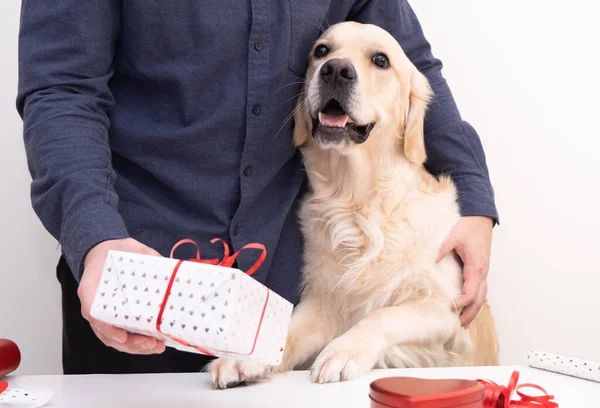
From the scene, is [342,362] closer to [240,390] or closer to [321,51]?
[240,390]

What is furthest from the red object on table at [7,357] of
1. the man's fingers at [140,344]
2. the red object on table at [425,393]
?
the red object on table at [425,393]

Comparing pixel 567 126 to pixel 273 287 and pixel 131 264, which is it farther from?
pixel 131 264

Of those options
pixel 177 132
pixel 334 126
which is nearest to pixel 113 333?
pixel 177 132

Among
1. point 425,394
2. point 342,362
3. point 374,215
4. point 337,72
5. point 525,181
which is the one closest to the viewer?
point 425,394

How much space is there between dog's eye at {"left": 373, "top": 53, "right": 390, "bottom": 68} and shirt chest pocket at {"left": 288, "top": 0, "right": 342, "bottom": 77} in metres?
0.15

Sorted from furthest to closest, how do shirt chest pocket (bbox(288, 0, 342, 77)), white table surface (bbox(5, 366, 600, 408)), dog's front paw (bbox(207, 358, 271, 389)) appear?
shirt chest pocket (bbox(288, 0, 342, 77)) < dog's front paw (bbox(207, 358, 271, 389)) < white table surface (bbox(5, 366, 600, 408))

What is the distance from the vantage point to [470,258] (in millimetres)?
1537

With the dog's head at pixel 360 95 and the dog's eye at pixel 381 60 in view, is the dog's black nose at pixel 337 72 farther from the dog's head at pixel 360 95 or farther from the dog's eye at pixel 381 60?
the dog's eye at pixel 381 60

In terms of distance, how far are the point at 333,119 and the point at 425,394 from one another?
916mm

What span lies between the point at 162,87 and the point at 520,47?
1216mm

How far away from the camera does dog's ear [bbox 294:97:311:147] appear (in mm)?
1529

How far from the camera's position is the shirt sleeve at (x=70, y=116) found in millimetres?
1032

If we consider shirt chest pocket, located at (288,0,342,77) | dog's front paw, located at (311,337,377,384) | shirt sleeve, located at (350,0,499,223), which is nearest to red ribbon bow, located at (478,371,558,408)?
dog's front paw, located at (311,337,377,384)

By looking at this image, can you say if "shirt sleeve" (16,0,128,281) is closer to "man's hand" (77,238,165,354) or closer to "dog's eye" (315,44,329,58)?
"man's hand" (77,238,165,354)
